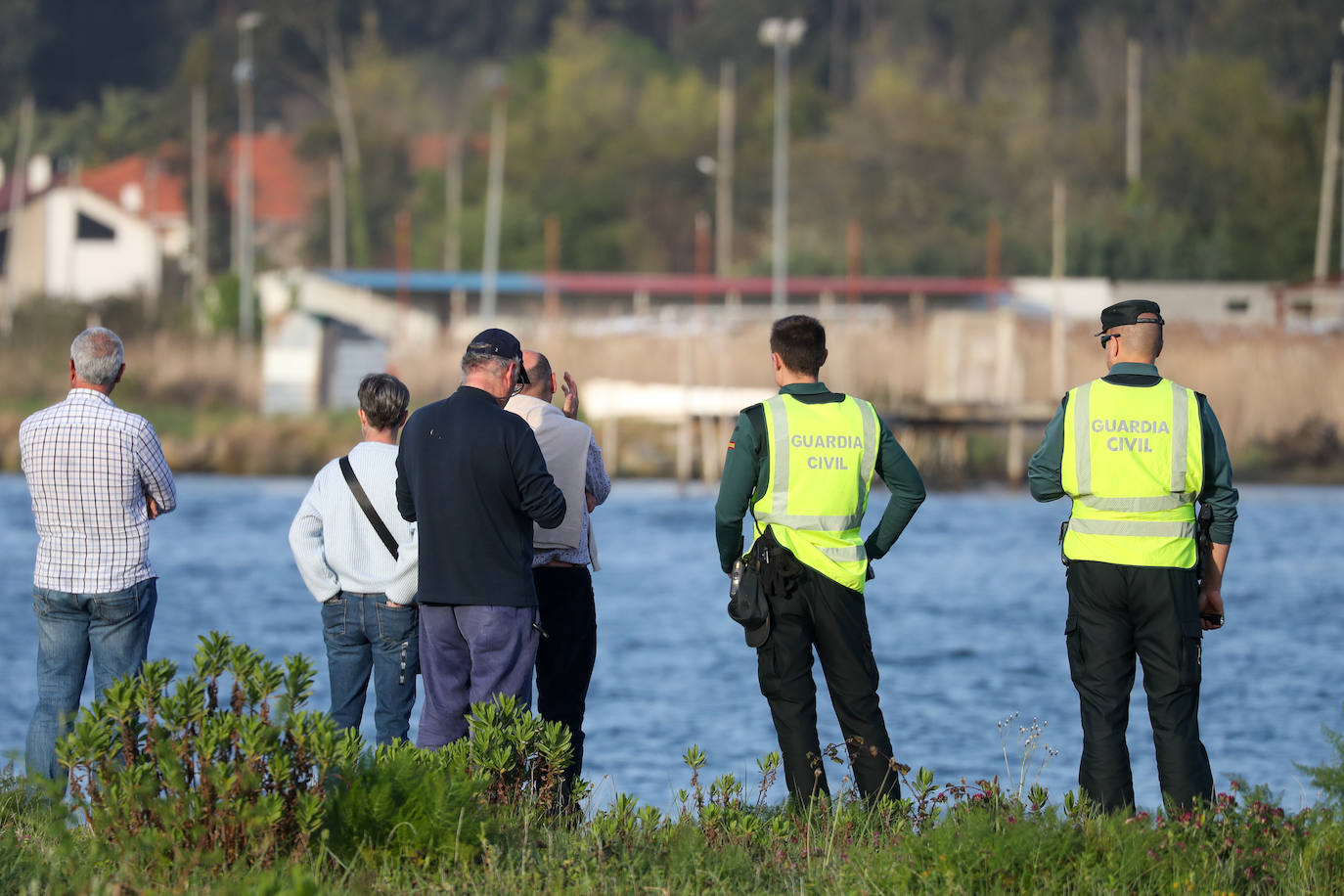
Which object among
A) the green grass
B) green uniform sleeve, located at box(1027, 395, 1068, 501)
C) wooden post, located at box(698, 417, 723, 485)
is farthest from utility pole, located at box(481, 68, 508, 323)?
the green grass

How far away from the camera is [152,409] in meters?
46.4

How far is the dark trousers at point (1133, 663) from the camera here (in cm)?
679

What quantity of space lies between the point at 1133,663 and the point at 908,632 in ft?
54.9

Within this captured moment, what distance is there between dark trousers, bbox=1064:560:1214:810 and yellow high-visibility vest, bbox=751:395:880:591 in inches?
32.1

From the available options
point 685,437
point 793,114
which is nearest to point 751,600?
point 685,437

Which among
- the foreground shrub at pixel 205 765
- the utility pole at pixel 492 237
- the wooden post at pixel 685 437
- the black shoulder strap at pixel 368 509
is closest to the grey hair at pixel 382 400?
the black shoulder strap at pixel 368 509

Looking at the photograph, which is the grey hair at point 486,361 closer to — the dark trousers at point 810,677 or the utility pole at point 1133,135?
the dark trousers at point 810,677

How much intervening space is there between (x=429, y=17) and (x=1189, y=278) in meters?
52.7

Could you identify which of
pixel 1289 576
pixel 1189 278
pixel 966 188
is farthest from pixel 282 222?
pixel 1289 576

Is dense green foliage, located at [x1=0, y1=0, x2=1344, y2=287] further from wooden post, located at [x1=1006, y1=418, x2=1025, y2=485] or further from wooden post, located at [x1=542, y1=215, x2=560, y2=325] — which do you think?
wooden post, located at [x1=1006, y1=418, x2=1025, y2=485]

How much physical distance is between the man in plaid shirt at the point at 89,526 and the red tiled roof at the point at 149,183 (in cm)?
7185

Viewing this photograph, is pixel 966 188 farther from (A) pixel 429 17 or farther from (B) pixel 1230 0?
(A) pixel 429 17

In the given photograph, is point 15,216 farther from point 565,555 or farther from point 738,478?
point 738,478

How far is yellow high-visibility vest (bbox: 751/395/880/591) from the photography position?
7.00 meters
